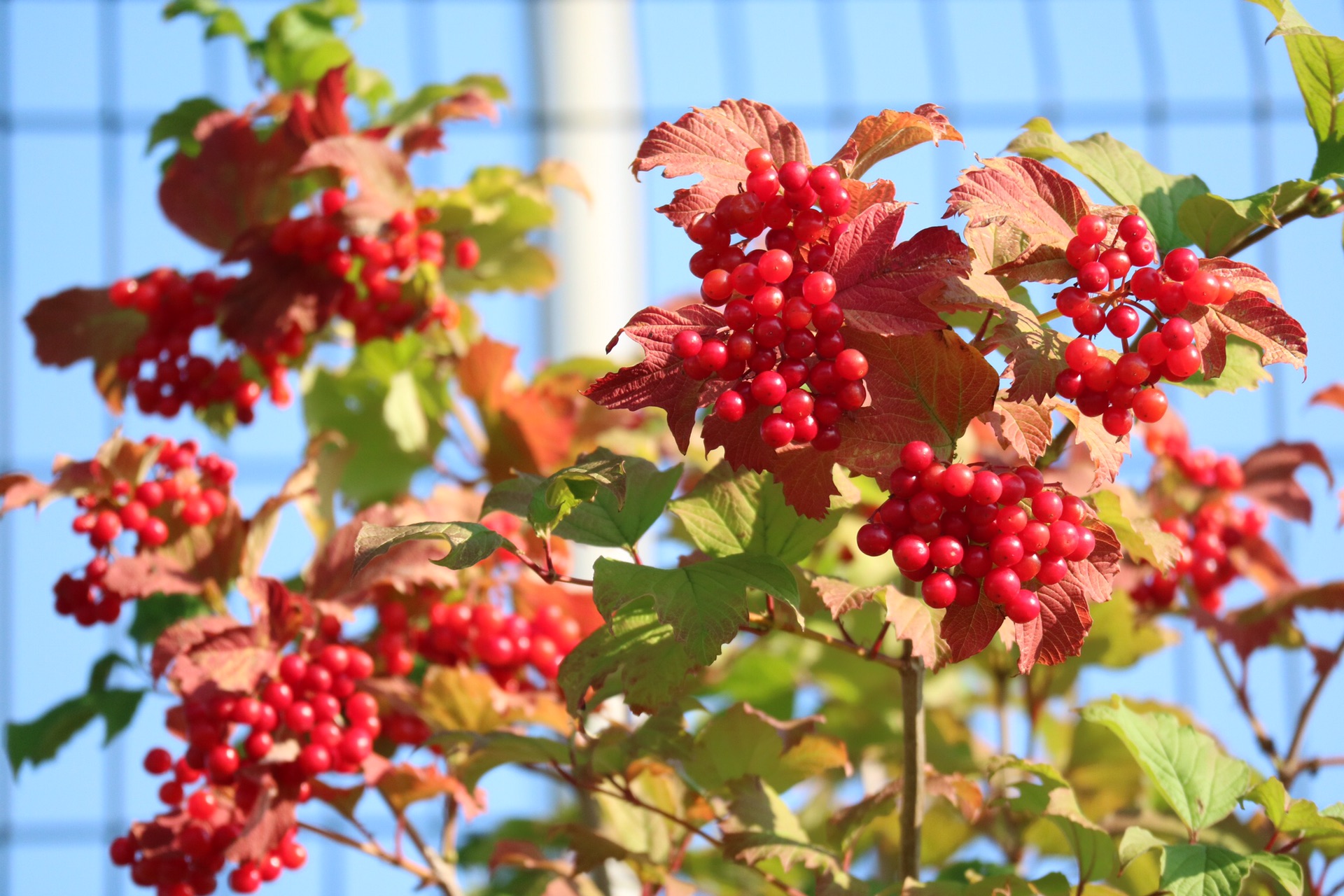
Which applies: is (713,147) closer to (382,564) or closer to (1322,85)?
(1322,85)

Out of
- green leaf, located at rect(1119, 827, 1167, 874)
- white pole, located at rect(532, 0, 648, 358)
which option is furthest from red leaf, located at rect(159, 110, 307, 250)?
white pole, located at rect(532, 0, 648, 358)

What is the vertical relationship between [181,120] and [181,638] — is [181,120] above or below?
above

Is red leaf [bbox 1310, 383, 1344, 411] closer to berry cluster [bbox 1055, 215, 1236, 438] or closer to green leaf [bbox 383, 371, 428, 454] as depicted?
berry cluster [bbox 1055, 215, 1236, 438]

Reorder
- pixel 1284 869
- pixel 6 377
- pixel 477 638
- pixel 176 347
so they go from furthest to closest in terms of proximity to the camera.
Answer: pixel 6 377 → pixel 176 347 → pixel 477 638 → pixel 1284 869

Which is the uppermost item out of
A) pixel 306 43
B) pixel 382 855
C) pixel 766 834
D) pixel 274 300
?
pixel 306 43

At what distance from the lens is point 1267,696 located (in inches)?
106

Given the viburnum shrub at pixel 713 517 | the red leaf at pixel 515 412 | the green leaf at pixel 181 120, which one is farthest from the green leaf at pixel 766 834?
the green leaf at pixel 181 120

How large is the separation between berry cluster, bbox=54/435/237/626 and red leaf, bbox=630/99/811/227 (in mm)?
566

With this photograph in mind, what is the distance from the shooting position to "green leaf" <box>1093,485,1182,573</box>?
676 mm

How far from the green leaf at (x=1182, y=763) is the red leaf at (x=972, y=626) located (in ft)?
0.59

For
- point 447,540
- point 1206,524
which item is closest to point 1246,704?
point 1206,524

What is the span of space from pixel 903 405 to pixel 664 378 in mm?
111

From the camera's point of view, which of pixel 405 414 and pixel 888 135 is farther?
pixel 405 414

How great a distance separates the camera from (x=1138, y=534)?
27.0 inches
